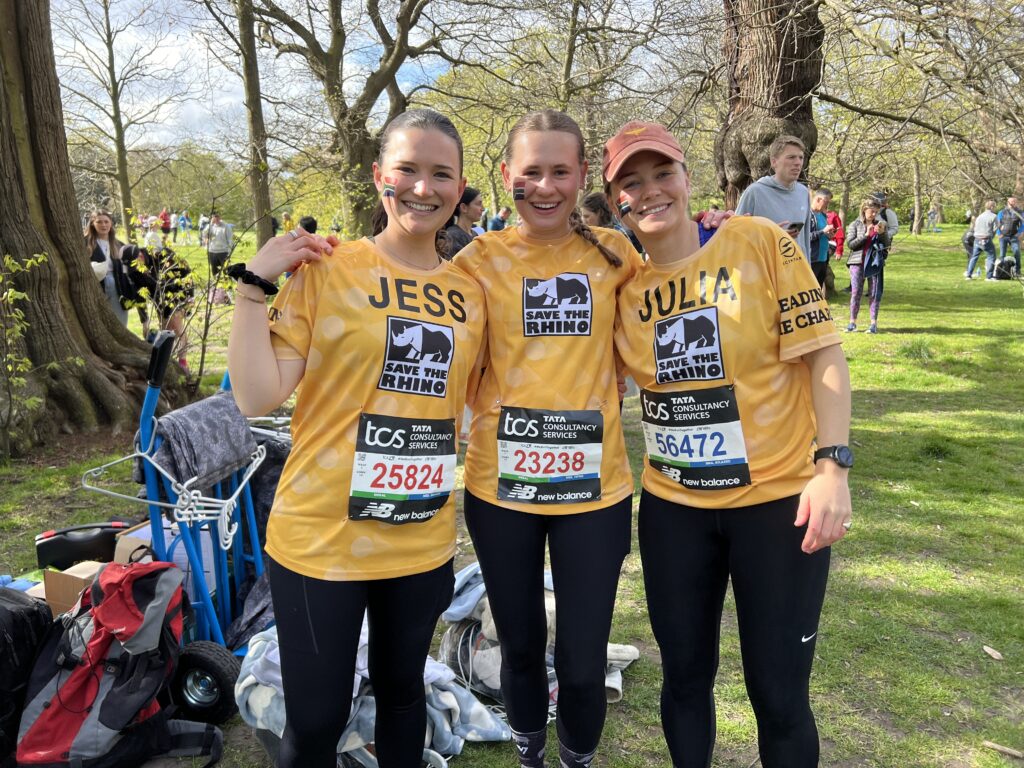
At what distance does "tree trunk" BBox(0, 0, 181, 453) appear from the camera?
5996 mm

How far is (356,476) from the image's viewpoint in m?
1.83

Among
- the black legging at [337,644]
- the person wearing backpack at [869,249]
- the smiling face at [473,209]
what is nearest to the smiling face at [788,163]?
the smiling face at [473,209]

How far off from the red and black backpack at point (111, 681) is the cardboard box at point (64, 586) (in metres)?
0.50

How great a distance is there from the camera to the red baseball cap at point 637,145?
1.96 meters

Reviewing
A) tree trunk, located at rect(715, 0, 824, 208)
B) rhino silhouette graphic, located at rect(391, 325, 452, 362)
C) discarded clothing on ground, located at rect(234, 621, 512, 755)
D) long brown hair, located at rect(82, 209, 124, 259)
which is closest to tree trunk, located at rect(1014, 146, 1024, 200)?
tree trunk, located at rect(715, 0, 824, 208)

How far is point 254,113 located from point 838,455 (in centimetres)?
1157

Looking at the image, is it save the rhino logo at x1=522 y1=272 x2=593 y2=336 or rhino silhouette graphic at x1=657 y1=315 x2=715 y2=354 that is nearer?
rhino silhouette graphic at x1=657 y1=315 x2=715 y2=354

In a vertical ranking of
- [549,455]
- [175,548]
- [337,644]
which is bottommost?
[175,548]

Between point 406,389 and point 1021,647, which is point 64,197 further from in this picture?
point 1021,647

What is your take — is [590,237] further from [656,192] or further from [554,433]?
[554,433]

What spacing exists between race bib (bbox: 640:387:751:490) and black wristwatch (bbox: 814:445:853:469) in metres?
0.18

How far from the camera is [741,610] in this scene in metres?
1.97

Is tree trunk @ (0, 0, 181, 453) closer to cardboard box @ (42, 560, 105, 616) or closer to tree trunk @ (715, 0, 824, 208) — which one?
cardboard box @ (42, 560, 105, 616)

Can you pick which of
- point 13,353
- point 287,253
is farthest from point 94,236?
point 287,253
